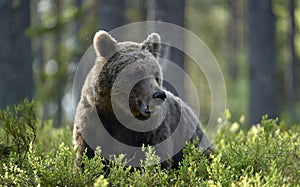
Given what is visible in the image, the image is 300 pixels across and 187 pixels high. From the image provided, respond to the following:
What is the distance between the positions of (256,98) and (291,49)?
6.95 metres

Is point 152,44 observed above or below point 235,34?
below

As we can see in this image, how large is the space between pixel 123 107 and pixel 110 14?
9.82 m

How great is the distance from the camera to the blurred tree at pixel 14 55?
32.9ft

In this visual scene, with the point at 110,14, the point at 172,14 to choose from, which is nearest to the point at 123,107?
the point at 172,14

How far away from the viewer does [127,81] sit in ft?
18.8

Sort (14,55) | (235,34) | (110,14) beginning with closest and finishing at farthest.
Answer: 1. (14,55)
2. (110,14)
3. (235,34)

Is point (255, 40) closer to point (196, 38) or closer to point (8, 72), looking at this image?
point (8, 72)

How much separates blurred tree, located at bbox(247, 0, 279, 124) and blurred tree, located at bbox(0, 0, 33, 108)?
5687 millimetres

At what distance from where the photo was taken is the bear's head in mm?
5641

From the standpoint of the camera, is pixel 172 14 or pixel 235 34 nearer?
pixel 172 14

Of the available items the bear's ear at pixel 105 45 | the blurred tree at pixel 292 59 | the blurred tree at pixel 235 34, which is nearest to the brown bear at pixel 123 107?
the bear's ear at pixel 105 45

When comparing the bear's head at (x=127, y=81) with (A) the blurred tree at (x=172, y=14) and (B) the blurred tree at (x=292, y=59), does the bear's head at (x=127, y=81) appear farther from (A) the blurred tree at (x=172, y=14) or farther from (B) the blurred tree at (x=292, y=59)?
(B) the blurred tree at (x=292, y=59)

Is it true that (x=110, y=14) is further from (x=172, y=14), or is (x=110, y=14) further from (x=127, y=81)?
(x=127, y=81)

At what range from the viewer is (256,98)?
14.1 meters
